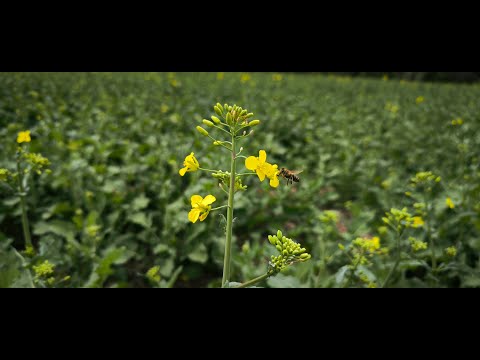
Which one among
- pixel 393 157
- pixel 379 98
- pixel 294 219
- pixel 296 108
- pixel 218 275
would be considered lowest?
pixel 218 275

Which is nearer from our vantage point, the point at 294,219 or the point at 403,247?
the point at 403,247

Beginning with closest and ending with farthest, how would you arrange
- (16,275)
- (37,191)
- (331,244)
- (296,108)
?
1. (16,275)
2. (331,244)
3. (37,191)
4. (296,108)

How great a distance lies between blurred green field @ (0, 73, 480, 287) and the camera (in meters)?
2.61

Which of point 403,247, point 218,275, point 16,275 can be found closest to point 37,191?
point 16,275

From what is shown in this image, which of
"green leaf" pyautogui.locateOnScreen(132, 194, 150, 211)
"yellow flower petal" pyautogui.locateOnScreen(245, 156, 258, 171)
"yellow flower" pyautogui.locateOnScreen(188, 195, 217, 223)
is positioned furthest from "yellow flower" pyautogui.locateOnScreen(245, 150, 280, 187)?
"green leaf" pyautogui.locateOnScreen(132, 194, 150, 211)

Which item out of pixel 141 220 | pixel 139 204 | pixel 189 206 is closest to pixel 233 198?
pixel 189 206

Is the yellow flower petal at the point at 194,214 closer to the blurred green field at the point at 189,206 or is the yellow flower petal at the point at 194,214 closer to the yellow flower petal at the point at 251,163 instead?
the blurred green field at the point at 189,206

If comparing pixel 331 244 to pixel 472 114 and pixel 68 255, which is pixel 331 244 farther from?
pixel 472 114

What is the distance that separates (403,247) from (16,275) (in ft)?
10.8

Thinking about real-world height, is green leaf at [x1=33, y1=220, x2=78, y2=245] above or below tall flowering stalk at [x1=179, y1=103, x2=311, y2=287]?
below

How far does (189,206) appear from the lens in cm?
287

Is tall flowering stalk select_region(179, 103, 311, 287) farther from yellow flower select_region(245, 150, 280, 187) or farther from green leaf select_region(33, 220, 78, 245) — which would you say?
green leaf select_region(33, 220, 78, 245)

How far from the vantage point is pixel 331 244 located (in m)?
3.01

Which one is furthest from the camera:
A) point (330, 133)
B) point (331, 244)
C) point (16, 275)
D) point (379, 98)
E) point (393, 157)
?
point (379, 98)
